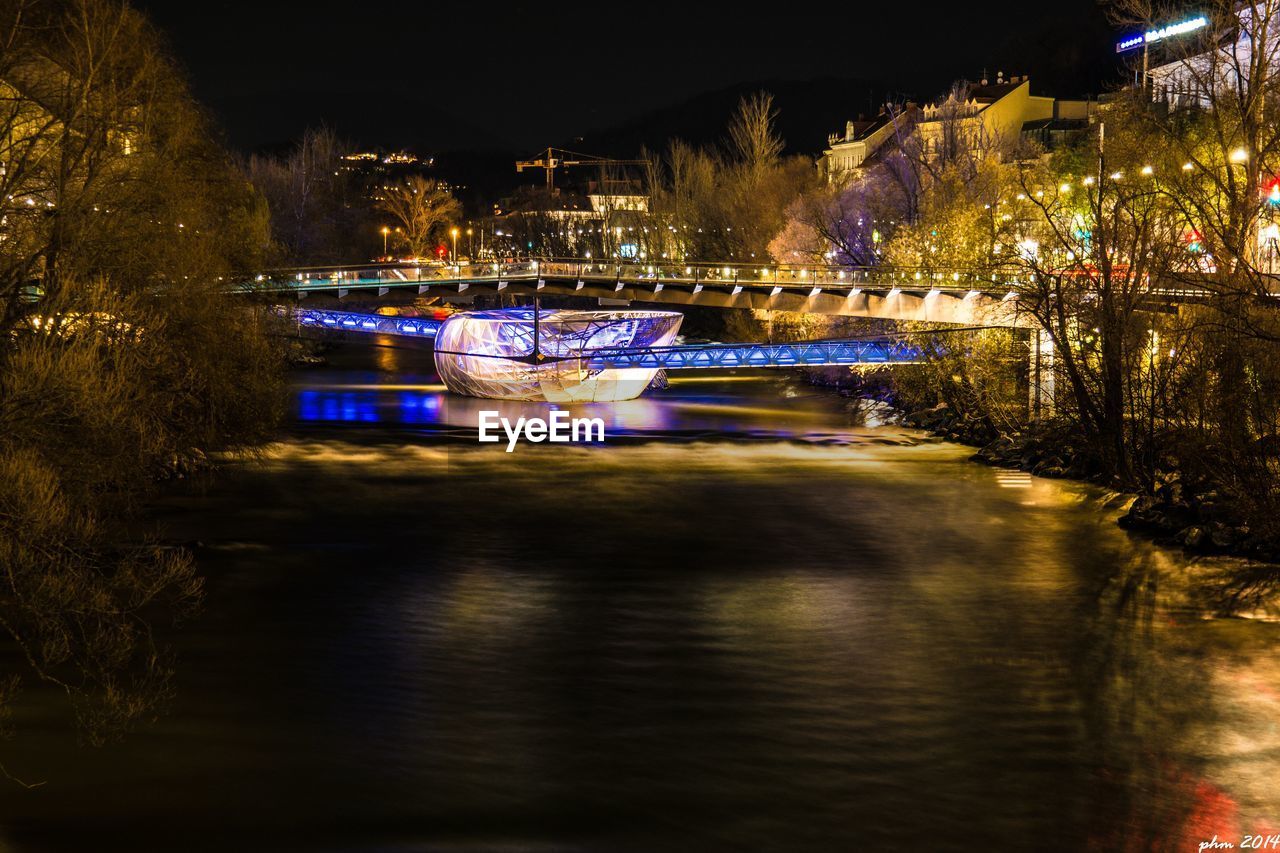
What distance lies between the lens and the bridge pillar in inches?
1219

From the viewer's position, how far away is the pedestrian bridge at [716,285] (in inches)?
1464

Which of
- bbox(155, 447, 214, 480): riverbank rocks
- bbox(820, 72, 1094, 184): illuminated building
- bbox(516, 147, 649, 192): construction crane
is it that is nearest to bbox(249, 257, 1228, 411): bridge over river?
bbox(155, 447, 214, 480): riverbank rocks

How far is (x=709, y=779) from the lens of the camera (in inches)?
462

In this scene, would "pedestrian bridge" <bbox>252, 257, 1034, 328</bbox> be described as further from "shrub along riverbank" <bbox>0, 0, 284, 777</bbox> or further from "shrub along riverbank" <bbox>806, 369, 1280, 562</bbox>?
"shrub along riverbank" <bbox>0, 0, 284, 777</bbox>

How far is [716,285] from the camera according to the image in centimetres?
4575

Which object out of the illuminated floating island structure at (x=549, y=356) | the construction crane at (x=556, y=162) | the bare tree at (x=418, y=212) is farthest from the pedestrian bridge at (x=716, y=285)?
the bare tree at (x=418, y=212)

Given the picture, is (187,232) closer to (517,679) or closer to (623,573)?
(623,573)

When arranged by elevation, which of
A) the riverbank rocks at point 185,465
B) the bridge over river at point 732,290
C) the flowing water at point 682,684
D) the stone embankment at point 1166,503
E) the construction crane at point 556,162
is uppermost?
the construction crane at point 556,162

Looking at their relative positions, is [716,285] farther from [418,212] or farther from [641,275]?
[418,212]

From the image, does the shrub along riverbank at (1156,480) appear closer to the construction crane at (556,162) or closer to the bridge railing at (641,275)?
the bridge railing at (641,275)

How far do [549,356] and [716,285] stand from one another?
6.71 meters

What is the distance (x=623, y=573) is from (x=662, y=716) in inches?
258

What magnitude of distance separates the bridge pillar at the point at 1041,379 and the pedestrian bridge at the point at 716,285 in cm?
72

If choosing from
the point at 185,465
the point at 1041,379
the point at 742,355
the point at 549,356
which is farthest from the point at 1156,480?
the point at 742,355
